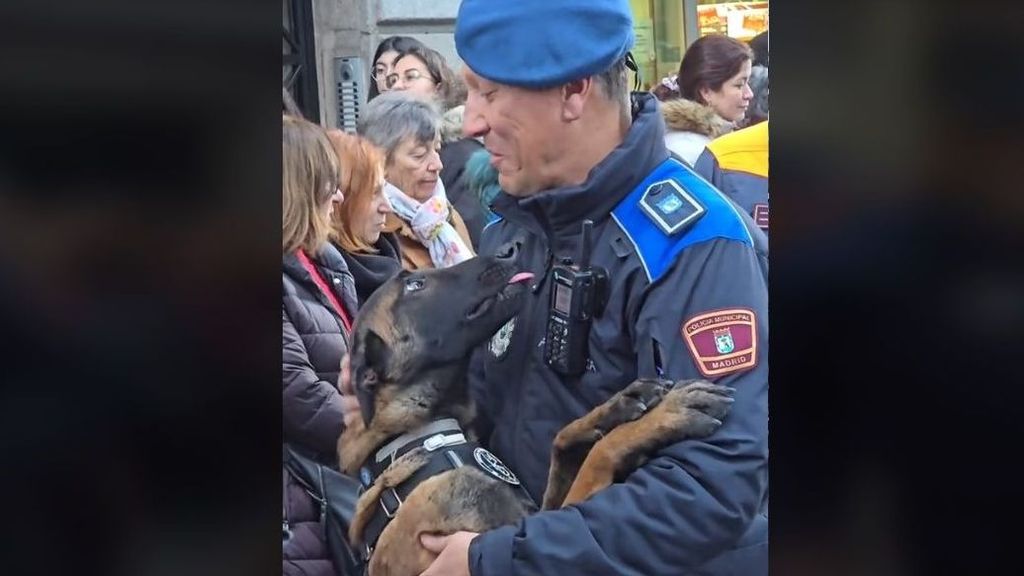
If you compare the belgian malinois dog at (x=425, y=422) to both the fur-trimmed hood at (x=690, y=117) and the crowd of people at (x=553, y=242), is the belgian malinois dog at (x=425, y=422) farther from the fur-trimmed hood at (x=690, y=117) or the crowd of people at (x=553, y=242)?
the fur-trimmed hood at (x=690, y=117)

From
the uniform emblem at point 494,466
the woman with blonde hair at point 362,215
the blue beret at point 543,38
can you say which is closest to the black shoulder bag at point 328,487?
Answer: the uniform emblem at point 494,466

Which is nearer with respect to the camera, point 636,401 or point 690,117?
point 636,401

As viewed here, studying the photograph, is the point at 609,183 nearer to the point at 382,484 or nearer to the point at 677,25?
the point at 677,25

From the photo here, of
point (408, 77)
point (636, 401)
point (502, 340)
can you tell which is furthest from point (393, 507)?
point (408, 77)

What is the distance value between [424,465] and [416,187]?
615 mm

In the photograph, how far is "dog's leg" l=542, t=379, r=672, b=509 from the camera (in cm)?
238

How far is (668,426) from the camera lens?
2361mm

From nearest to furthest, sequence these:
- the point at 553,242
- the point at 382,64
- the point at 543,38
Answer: the point at 543,38 < the point at 553,242 < the point at 382,64

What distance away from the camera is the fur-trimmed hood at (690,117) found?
2.52 meters

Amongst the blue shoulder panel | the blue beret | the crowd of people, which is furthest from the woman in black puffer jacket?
the blue shoulder panel
